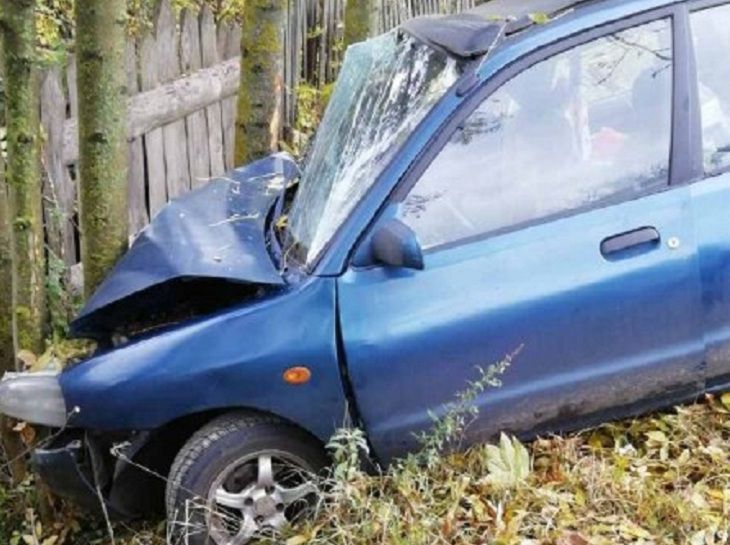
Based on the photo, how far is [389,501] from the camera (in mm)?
3693

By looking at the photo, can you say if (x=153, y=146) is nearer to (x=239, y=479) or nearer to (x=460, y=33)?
(x=460, y=33)

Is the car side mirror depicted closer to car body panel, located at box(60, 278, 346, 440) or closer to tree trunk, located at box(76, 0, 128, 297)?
car body panel, located at box(60, 278, 346, 440)

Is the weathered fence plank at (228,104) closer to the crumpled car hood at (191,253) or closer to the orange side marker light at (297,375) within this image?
the crumpled car hood at (191,253)

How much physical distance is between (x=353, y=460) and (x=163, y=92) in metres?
3.28

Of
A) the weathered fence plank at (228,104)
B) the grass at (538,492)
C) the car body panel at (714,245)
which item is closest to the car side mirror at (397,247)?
the grass at (538,492)

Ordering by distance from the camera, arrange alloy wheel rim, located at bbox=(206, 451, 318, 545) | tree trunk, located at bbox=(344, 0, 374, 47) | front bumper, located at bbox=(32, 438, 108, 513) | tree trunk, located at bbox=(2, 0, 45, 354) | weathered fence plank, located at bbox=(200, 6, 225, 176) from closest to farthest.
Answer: alloy wheel rim, located at bbox=(206, 451, 318, 545)
front bumper, located at bbox=(32, 438, 108, 513)
tree trunk, located at bbox=(2, 0, 45, 354)
weathered fence plank, located at bbox=(200, 6, 225, 176)
tree trunk, located at bbox=(344, 0, 374, 47)

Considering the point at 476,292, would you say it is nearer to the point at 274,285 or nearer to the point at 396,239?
the point at 396,239

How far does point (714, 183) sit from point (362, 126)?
1326 millimetres

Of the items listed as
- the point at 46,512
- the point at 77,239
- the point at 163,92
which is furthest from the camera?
the point at 163,92

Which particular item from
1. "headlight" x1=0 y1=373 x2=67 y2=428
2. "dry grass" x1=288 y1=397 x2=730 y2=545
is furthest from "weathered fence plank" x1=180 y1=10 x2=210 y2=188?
"dry grass" x1=288 y1=397 x2=730 y2=545

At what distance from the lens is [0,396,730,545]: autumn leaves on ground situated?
11.8 ft

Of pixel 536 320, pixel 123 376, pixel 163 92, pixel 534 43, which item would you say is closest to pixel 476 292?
pixel 536 320

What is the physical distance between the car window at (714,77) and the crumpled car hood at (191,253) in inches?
64.6

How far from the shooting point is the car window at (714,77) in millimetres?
3875
